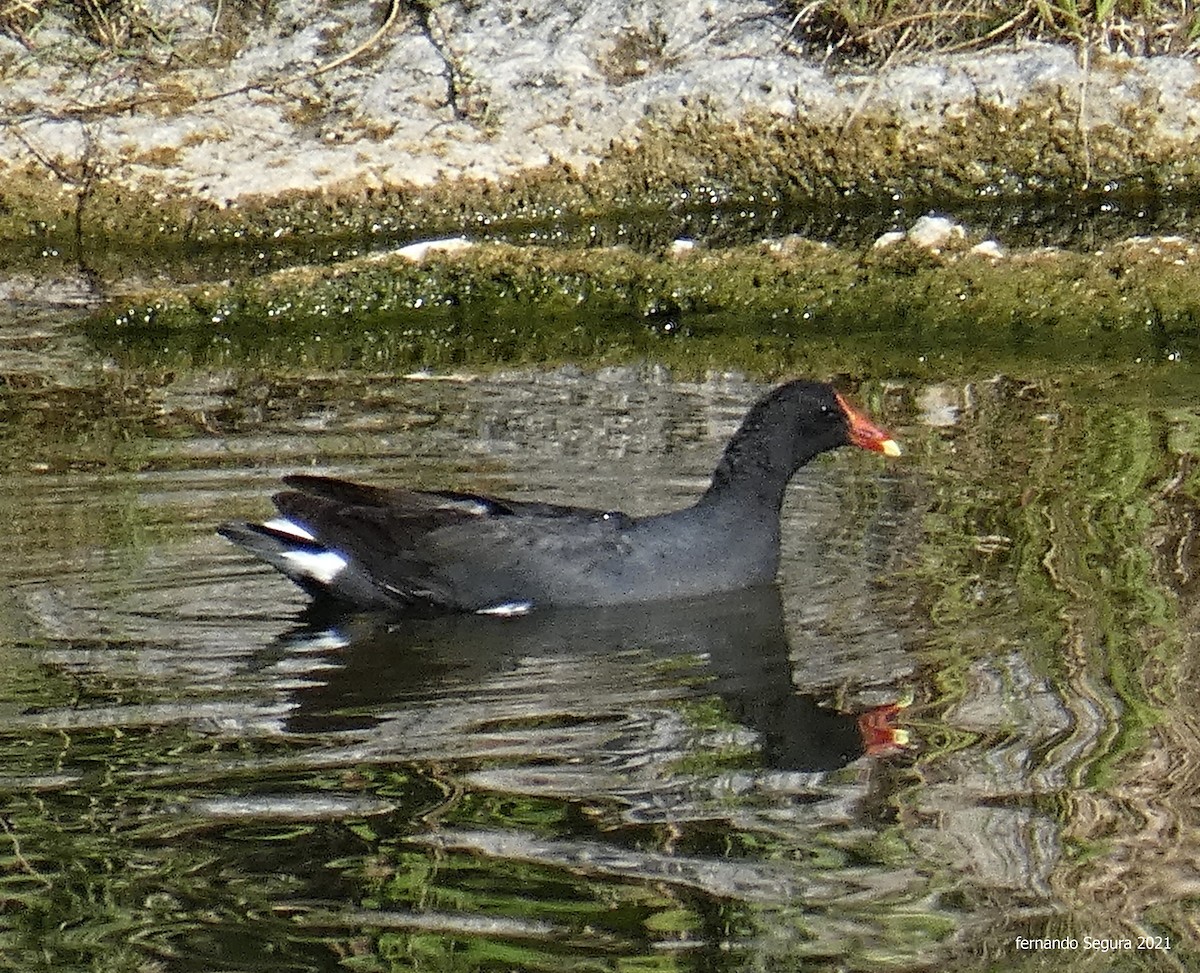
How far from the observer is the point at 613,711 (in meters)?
4.11

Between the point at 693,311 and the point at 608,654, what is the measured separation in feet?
10.7

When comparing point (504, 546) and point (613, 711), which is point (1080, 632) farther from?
point (504, 546)

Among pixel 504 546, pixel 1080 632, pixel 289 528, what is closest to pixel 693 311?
pixel 504 546

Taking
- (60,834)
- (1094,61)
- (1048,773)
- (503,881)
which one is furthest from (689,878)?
(1094,61)

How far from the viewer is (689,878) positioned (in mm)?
3250

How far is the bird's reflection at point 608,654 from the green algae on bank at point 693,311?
2.18 metres

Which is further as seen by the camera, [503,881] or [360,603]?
[360,603]

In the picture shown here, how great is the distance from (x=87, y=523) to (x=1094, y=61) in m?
5.58

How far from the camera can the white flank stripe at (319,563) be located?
195 inches

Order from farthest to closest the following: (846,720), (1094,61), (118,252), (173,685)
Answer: (1094,61) < (118,252) < (173,685) < (846,720)

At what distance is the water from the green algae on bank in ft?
1.93

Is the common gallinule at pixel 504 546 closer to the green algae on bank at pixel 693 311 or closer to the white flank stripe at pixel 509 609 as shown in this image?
the white flank stripe at pixel 509 609

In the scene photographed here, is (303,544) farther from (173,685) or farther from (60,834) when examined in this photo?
(60,834)

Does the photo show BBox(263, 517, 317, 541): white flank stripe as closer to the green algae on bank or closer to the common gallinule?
the common gallinule
